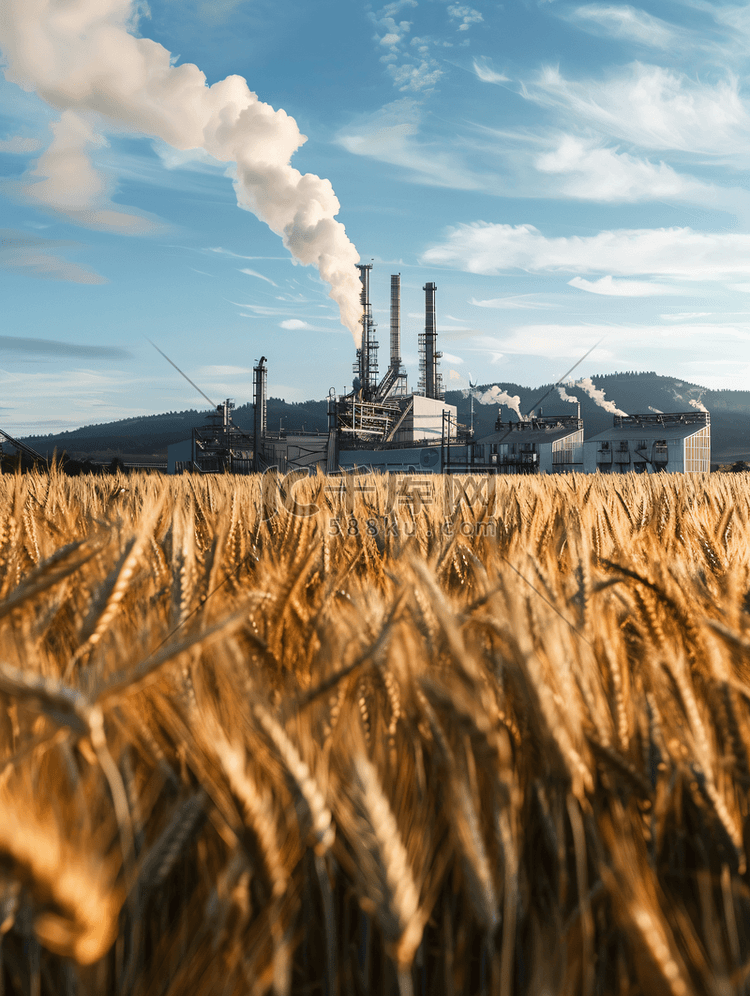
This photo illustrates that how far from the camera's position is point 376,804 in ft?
1.06

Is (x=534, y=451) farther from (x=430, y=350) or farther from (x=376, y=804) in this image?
(x=376, y=804)

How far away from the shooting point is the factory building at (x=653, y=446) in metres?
27.8

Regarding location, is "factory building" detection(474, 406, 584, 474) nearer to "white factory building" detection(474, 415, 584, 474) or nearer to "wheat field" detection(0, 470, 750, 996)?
"white factory building" detection(474, 415, 584, 474)

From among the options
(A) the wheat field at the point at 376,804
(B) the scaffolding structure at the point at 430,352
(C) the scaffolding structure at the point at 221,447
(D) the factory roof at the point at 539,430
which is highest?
(B) the scaffolding structure at the point at 430,352

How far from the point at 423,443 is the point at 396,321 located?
480 inches

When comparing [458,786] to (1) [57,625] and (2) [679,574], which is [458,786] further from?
(1) [57,625]

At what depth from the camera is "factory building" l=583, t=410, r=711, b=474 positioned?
27797 mm

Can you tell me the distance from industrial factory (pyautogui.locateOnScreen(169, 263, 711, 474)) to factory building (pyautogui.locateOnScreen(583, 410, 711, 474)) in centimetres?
5

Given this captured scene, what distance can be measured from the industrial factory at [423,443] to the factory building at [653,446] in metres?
0.05

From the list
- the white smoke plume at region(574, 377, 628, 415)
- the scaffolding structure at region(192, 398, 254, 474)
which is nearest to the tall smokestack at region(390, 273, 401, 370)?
the scaffolding structure at region(192, 398, 254, 474)

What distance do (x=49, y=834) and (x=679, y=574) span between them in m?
0.83

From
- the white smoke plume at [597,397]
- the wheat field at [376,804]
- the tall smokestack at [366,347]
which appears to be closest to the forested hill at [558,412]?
the white smoke plume at [597,397]

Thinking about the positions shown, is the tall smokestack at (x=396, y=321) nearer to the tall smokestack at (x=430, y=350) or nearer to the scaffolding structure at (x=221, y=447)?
the tall smokestack at (x=430, y=350)

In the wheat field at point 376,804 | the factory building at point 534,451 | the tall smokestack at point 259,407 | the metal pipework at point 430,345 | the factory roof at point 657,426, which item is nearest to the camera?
the wheat field at point 376,804
